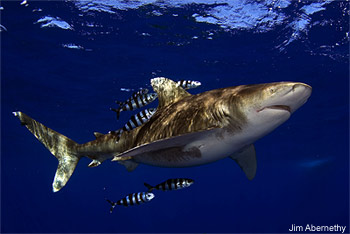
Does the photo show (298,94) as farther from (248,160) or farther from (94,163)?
(94,163)

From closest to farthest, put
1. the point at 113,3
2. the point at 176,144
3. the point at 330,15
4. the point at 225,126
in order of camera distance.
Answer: the point at 225,126, the point at 176,144, the point at 113,3, the point at 330,15

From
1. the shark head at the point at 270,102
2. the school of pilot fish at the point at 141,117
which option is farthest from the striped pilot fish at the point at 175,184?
the shark head at the point at 270,102

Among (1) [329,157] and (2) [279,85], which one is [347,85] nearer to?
(2) [279,85]

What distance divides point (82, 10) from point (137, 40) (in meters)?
2.99

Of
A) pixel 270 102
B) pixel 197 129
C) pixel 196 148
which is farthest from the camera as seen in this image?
pixel 196 148

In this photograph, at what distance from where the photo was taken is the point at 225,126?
3729 mm

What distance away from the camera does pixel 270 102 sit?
126 inches

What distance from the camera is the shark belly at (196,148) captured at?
3.79m

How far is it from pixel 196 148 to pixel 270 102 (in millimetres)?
1389

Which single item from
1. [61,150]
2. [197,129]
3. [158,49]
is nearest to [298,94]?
[197,129]

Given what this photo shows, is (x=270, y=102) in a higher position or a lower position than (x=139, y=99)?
higher

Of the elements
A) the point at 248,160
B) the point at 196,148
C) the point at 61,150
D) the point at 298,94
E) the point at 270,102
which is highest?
the point at 298,94

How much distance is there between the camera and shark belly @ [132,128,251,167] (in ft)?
12.4

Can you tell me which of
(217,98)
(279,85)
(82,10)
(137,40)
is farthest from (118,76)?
(279,85)
